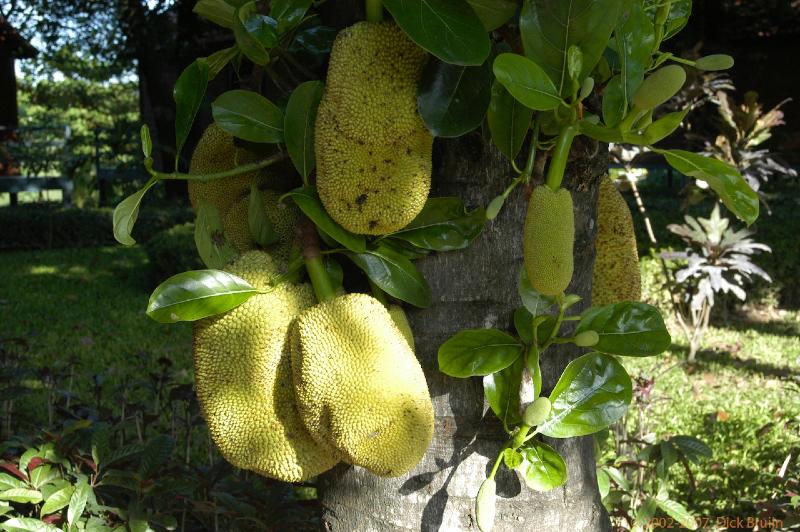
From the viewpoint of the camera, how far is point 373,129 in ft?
2.17

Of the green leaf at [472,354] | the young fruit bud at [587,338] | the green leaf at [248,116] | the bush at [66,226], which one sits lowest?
the bush at [66,226]

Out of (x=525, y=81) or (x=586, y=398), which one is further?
(x=586, y=398)

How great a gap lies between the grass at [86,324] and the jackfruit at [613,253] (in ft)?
4.14

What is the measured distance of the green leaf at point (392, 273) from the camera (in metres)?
0.74

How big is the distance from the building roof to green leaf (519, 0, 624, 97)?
890 cm

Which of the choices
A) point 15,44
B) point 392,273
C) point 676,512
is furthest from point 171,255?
point 15,44

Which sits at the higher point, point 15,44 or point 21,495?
point 15,44

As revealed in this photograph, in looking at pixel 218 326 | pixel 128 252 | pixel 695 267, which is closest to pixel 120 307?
pixel 128 252

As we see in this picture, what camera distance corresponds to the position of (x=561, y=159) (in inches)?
26.0

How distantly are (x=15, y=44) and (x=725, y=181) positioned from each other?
1044 cm

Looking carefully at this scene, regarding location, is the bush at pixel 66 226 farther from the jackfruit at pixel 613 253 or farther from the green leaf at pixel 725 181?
the green leaf at pixel 725 181

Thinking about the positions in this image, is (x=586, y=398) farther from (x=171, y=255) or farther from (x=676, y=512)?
(x=171, y=255)

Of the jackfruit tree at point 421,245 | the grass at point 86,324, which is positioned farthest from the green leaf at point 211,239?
the grass at point 86,324

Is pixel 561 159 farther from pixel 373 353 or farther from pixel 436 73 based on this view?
pixel 373 353
